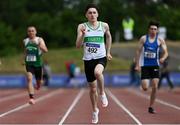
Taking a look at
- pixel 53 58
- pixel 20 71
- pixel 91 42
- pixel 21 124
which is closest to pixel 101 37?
pixel 91 42

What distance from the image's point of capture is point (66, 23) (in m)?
98.8

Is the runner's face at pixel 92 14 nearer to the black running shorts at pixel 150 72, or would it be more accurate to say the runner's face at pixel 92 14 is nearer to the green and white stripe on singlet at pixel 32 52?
the black running shorts at pixel 150 72

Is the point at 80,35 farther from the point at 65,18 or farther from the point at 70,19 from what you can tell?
the point at 65,18

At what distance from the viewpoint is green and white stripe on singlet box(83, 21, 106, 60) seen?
43.4 ft

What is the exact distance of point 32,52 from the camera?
1786 centimetres

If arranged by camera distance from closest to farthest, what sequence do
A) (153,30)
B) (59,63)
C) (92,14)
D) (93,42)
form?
1. (92,14)
2. (93,42)
3. (153,30)
4. (59,63)

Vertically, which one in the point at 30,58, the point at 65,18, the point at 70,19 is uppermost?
the point at 30,58

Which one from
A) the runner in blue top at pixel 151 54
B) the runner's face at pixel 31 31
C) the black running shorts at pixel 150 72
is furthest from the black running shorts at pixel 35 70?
the black running shorts at pixel 150 72

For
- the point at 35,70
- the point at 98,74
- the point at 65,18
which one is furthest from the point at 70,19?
the point at 98,74

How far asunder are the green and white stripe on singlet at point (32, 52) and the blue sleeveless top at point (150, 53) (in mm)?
3041

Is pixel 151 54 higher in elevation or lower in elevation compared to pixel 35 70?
higher

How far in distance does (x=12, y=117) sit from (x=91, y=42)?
3.54 meters

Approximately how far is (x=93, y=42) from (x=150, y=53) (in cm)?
347

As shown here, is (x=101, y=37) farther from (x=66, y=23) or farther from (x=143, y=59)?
(x=66, y=23)
